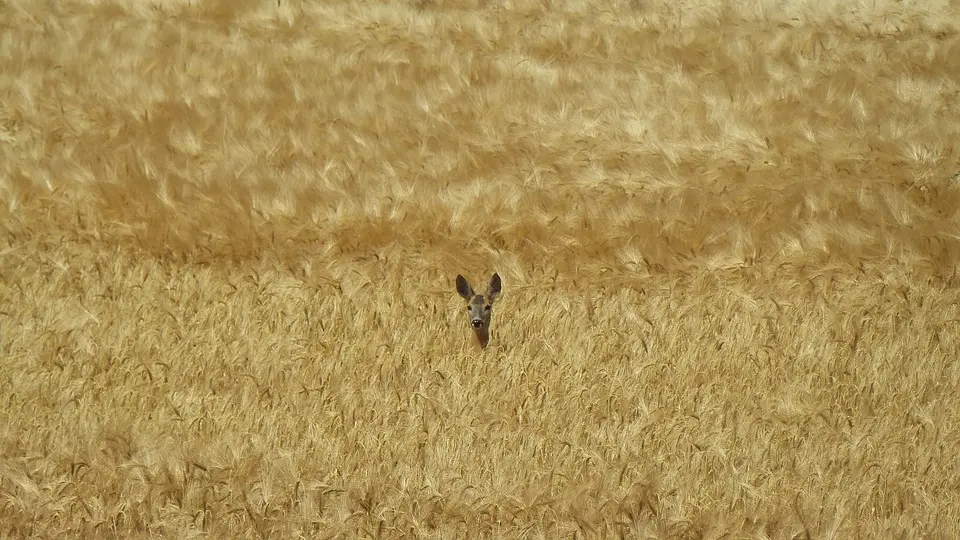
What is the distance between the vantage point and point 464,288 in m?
7.50

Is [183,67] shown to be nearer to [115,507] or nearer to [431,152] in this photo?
[431,152]

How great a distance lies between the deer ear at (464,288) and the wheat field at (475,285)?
0.69 feet

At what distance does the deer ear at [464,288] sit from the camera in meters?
7.47

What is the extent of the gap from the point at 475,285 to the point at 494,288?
43 centimetres

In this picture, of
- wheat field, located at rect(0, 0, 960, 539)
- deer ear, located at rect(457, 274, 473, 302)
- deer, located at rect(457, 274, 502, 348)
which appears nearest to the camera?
wheat field, located at rect(0, 0, 960, 539)

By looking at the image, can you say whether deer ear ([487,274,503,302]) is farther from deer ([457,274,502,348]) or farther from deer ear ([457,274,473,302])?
deer ear ([457,274,473,302])

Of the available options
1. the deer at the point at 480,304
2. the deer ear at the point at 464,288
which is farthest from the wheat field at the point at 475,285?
the deer ear at the point at 464,288

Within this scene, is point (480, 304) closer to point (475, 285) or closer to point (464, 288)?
point (464, 288)

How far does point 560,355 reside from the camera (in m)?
7.09

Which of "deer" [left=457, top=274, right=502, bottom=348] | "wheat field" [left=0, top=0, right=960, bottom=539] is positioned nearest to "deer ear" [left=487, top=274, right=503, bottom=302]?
"deer" [left=457, top=274, right=502, bottom=348]

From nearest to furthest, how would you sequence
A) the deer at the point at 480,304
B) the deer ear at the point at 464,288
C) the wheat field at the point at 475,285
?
the wheat field at the point at 475,285
the deer at the point at 480,304
the deer ear at the point at 464,288

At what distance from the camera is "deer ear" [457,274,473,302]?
294 inches

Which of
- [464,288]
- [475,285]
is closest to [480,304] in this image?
[464,288]

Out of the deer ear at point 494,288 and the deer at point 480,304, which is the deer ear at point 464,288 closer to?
the deer at point 480,304
